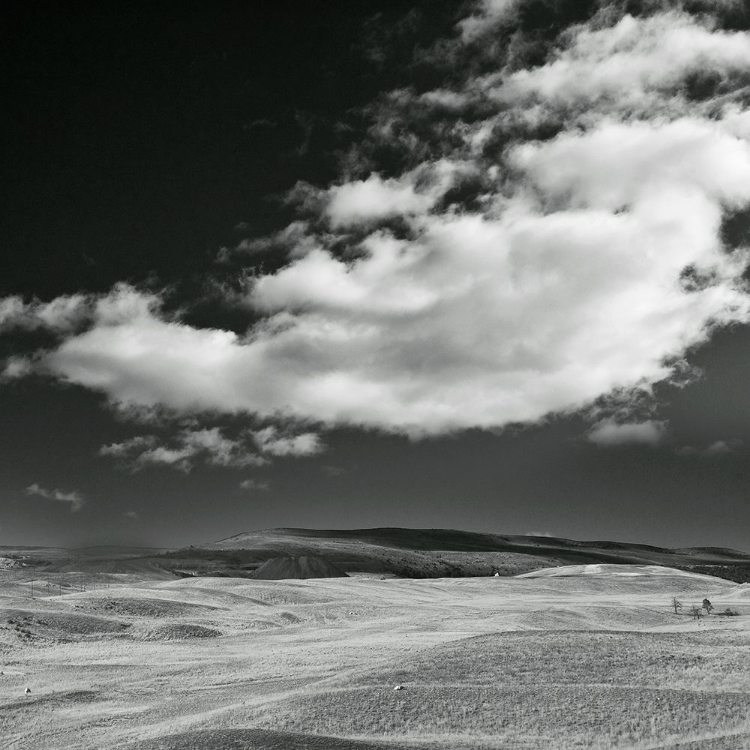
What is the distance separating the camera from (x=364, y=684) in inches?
993

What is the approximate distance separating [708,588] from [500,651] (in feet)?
264

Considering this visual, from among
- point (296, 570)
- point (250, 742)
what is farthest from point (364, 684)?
point (296, 570)

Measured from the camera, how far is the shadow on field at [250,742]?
17.3m

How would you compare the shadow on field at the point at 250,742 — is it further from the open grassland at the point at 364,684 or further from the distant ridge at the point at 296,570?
the distant ridge at the point at 296,570

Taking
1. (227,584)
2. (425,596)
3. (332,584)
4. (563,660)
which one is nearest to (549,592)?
(425,596)

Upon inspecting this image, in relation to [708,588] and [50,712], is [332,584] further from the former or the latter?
[50,712]

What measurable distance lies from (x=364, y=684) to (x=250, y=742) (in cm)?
831

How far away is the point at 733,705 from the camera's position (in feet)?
73.3

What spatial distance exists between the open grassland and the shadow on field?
65 mm

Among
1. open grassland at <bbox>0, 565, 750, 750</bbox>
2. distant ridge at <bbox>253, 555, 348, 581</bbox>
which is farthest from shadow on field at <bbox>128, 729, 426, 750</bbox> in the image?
distant ridge at <bbox>253, 555, 348, 581</bbox>

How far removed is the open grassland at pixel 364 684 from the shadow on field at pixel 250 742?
65mm

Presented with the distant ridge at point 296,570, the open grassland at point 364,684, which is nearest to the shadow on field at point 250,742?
the open grassland at point 364,684

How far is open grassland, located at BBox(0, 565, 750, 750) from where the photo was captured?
811 inches

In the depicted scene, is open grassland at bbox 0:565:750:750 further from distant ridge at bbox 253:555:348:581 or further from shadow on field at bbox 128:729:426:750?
distant ridge at bbox 253:555:348:581
